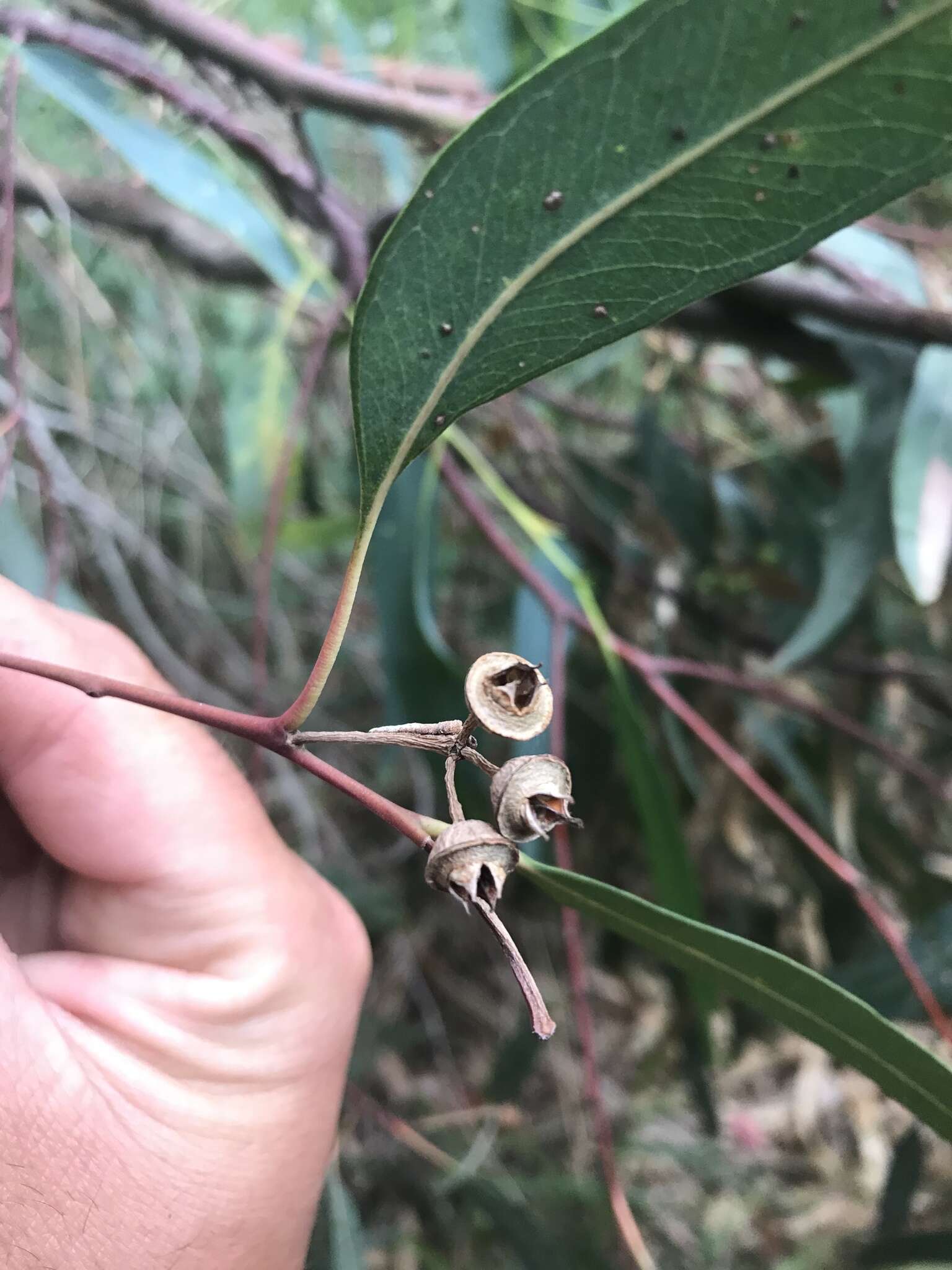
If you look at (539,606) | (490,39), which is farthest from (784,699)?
(490,39)

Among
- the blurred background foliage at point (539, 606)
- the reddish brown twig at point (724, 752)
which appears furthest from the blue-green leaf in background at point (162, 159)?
the reddish brown twig at point (724, 752)

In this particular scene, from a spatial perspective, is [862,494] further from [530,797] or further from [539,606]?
[530,797]

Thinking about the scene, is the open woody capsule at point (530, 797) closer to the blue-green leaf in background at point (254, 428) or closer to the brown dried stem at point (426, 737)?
the brown dried stem at point (426, 737)

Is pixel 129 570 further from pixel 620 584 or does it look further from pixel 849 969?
pixel 849 969

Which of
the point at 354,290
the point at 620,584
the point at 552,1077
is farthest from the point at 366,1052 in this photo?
the point at 354,290

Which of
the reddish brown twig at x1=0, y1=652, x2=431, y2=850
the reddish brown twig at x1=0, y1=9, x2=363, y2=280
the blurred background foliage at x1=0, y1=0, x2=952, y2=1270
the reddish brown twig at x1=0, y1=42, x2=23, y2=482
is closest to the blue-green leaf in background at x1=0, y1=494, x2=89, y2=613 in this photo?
the blurred background foliage at x1=0, y1=0, x2=952, y2=1270
